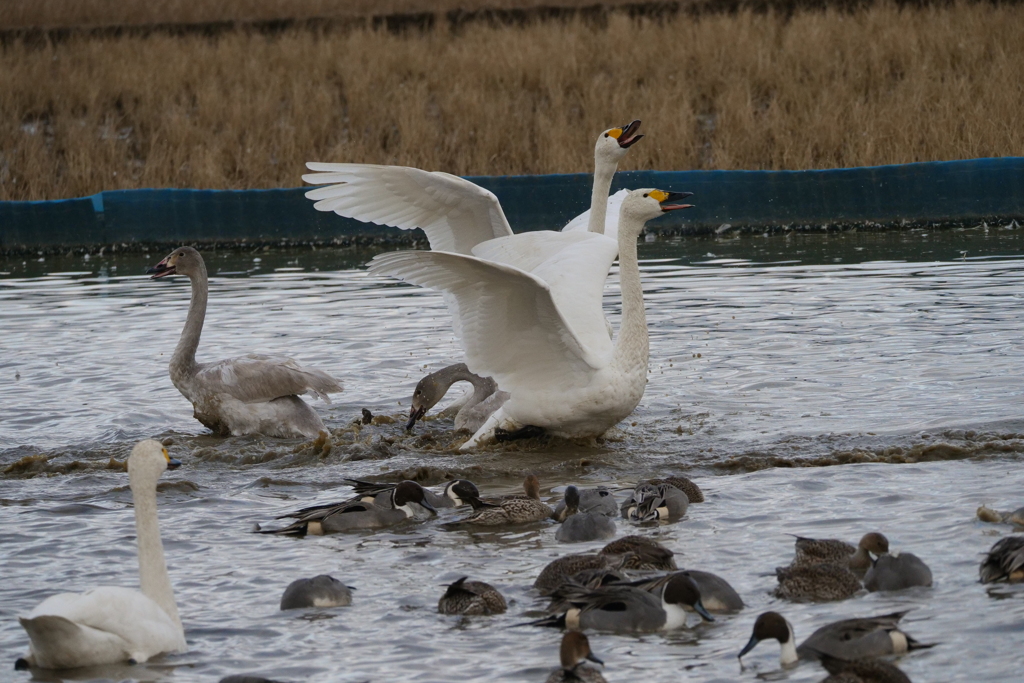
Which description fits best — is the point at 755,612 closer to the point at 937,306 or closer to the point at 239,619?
the point at 239,619

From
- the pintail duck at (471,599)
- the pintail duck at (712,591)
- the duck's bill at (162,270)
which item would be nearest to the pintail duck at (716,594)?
the pintail duck at (712,591)

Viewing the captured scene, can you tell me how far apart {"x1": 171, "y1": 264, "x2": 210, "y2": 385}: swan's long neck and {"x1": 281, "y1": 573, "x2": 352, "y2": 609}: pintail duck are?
368 cm

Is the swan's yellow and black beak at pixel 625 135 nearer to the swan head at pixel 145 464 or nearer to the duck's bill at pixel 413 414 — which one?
the duck's bill at pixel 413 414

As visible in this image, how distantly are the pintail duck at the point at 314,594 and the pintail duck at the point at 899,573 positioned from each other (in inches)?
80.7

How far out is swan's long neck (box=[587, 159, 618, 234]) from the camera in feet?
31.3

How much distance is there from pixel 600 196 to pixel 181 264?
2910mm

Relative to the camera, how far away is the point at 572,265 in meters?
8.55

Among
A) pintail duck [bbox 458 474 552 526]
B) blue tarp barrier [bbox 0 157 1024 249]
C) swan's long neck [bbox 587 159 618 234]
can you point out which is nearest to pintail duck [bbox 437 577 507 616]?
pintail duck [bbox 458 474 552 526]

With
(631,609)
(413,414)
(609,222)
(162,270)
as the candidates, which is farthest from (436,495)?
(162,270)

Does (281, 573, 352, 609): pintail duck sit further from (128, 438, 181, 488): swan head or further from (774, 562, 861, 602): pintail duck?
(774, 562, 861, 602): pintail duck

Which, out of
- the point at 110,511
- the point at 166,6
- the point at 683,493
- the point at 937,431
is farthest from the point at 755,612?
the point at 166,6

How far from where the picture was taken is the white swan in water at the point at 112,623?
4.71 meters

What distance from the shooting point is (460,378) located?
933 centimetres

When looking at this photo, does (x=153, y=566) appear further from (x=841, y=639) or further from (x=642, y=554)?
(x=841, y=639)
